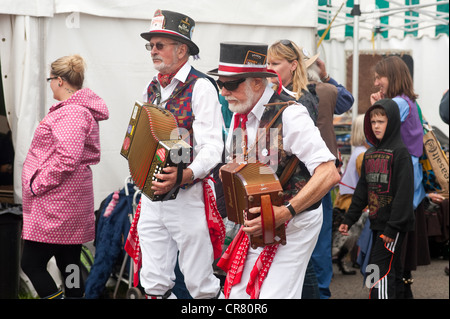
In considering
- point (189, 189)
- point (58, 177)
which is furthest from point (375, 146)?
point (58, 177)

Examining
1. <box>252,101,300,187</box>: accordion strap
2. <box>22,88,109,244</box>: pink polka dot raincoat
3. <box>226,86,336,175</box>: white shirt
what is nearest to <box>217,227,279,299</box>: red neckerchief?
<box>252,101,300,187</box>: accordion strap

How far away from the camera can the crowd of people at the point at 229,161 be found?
11.7ft

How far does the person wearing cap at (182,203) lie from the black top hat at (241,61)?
0.63m

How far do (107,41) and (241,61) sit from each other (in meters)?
2.76

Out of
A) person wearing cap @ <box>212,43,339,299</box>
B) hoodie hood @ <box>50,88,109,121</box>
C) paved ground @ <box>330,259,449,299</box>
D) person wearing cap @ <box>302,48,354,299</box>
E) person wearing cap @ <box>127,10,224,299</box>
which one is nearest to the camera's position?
person wearing cap @ <box>212,43,339,299</box>

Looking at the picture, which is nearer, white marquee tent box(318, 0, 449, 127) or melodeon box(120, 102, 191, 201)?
melodeon box(120, 102, 191, 201)

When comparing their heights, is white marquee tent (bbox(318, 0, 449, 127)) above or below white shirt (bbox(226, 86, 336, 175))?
above

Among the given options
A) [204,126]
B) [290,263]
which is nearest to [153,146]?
[204,126]

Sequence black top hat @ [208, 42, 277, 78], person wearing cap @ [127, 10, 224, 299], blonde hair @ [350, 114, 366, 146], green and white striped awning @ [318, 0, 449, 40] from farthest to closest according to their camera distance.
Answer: green and white striped awning @ [318, 0, 449, 40], blonde hair @ [350, 114, 366, 146], person wearing cap @ [127, 10, 224, 299], black top hat @ [208, 42, 277, 78]

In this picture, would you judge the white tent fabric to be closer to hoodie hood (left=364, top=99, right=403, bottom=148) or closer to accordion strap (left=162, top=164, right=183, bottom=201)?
hoodie hood (left=364, top=99, right=403, bottom=148)

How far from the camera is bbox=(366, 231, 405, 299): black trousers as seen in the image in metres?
5.18

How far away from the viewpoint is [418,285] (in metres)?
6.92

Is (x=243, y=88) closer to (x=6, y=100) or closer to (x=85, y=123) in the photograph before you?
(x=85, y=123)

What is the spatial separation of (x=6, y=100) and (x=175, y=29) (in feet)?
6.96
